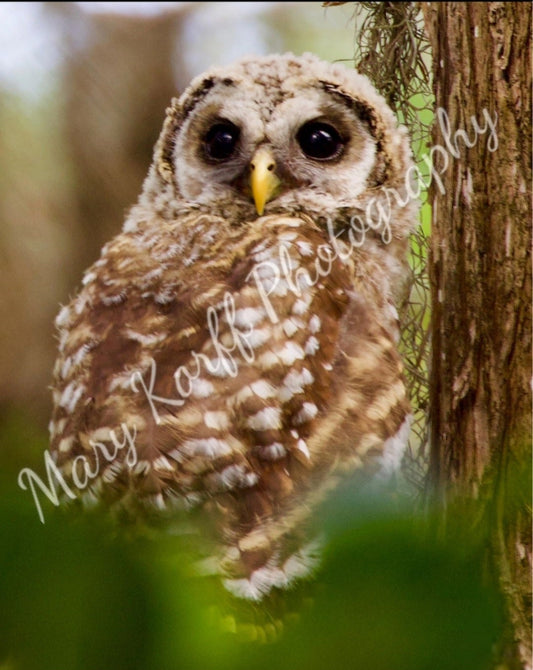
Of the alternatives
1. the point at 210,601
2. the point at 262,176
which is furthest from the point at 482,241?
the point at 210,601

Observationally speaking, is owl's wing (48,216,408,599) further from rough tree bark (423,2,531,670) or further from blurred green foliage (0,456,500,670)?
blurred green foliage (0,456,500,670)

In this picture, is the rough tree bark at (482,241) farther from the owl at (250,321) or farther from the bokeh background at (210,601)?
the bokeh background at (210,601)

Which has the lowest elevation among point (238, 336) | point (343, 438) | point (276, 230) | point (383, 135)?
point (343, 438)

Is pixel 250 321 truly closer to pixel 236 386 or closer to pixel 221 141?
pixel 236 386

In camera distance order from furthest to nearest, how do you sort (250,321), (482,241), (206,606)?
(250,321) → (482,241) → (206,606)

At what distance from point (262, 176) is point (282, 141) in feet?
0.16

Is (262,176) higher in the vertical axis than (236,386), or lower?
higher

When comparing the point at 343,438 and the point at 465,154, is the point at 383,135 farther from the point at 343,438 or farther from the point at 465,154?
the point at 343,438

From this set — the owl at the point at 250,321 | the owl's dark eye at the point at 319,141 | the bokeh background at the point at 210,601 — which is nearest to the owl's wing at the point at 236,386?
the owl at the point at 250,321

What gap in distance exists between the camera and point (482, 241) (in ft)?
2.31

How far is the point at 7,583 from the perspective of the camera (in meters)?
0.15

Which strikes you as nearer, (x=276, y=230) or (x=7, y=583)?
(x=7, y=583)

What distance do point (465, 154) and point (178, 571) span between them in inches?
25.1

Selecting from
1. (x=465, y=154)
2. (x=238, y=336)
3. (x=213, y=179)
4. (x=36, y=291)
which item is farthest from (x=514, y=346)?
(x=36, y=291)
